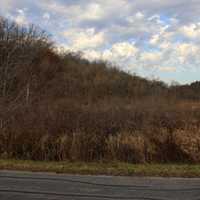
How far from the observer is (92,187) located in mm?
8336

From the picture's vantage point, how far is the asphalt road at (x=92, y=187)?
750cm

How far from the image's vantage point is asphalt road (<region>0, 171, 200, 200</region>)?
7.50m

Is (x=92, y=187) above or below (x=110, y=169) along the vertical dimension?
below

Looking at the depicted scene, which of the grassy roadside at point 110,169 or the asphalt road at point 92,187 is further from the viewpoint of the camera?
the grassy roadside at point 110,169

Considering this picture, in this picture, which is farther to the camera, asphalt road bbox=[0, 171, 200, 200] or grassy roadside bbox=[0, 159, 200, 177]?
grassy roadside bbox=[0, 159, 200, 177]

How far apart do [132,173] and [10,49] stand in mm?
26361

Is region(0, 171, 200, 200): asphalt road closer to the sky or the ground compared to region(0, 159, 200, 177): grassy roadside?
closer to the ground

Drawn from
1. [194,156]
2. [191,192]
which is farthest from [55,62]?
[191,192]

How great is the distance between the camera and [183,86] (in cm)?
4634

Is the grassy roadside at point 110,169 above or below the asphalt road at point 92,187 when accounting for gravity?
above

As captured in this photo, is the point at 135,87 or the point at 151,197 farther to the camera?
the point at 135,87

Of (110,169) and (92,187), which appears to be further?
(110,169)

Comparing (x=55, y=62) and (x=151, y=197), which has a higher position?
(x=55, y=62)

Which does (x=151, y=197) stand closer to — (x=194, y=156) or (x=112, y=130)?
(x=194, y=156)
